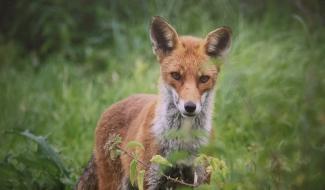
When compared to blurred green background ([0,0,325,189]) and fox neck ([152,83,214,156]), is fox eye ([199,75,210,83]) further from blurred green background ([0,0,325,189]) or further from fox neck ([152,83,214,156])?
blurred green background ([0,0,325,189])

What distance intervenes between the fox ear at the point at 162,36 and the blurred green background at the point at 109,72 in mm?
506

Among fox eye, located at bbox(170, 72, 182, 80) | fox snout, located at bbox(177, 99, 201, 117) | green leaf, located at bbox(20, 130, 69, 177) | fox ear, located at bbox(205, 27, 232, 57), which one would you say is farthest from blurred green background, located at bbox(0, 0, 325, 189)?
fox eye, located at bbox(170, 72, 182, 80)

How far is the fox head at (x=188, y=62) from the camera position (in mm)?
5461

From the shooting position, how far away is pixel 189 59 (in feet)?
18.8

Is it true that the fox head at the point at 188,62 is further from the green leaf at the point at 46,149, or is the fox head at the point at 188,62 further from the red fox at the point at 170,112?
the green leaf at the point at 46,149

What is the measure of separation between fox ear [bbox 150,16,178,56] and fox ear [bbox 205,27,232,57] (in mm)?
286

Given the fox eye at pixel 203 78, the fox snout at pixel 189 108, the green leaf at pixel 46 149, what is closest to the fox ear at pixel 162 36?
the fox eye at pixel 203 78

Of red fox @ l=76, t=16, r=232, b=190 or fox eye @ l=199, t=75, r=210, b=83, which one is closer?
red fox @ l=76, t=16, r=232, b=190

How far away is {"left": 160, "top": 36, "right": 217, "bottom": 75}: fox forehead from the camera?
5648mm

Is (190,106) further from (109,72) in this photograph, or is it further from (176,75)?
(109,72)

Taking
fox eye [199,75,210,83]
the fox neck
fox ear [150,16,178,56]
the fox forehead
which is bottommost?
the fox neck

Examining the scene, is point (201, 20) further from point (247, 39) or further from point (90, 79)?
point (90, 79)

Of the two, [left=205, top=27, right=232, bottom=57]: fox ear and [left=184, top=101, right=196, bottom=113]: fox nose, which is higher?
[left=205, top=27, right=232, bottom=57]: fox ear

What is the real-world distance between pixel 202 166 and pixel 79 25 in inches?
285
